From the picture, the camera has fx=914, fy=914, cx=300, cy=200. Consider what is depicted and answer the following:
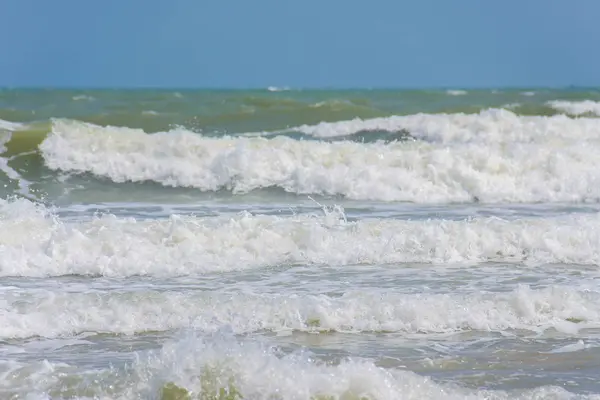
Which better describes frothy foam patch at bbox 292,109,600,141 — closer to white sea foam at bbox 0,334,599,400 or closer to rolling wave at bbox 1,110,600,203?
rolling wave at bbox 1,110,600,203

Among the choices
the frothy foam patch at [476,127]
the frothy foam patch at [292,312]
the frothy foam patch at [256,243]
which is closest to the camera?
the frothy foam patch at [292,312]

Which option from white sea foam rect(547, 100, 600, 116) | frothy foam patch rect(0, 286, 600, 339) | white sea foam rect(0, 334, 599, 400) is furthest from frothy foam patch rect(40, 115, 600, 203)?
white sea foam rect(547, 100, 600, 116)

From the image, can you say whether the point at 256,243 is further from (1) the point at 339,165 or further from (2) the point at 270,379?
(1) the point at 339,165

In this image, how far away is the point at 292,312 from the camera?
5.98m

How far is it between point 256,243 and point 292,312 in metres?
2.35

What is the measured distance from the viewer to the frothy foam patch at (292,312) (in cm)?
585

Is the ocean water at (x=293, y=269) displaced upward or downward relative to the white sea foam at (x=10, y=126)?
downward

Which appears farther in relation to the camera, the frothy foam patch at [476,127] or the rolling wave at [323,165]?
the frothy foam patch at [476,127]

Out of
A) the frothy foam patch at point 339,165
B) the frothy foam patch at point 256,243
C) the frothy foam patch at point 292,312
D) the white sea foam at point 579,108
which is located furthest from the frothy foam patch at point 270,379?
the white sea foam at point 579,108

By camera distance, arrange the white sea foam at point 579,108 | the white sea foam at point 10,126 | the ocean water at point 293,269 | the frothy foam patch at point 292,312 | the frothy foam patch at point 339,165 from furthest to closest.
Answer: the white sea foam at point 579,108
the white sea foam at point 10,126
the frothy foam patch at point 339,165
the frothy foam patch at point 292,312
the ocean water at point 293,269

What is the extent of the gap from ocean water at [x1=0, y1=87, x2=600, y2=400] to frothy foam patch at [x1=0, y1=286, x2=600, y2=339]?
0.01 metres

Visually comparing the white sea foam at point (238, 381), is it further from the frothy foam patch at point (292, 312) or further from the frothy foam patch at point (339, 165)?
the frothy foam patch at point (339, 165)

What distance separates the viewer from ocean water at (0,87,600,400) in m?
4.69

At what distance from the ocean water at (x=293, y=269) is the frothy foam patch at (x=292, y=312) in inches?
0.6
